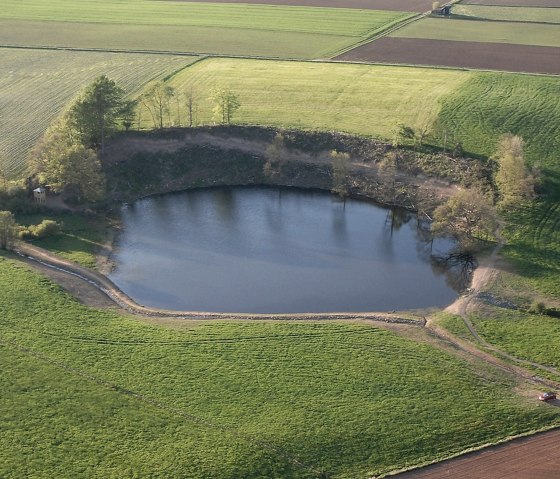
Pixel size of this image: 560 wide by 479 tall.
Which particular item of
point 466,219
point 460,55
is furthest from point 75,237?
point 460,55

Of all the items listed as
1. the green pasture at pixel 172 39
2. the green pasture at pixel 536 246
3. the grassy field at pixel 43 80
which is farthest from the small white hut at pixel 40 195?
the green pasture at pixel 172 39

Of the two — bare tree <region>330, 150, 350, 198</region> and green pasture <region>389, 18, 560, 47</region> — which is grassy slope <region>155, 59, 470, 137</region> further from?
green pasture <region>389, 18, 560, 47</region>

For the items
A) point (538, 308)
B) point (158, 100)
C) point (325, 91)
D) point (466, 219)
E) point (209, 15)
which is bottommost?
point (538, 308)

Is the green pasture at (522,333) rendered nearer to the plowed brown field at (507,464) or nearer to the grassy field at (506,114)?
the plowed brown field at (507,464)

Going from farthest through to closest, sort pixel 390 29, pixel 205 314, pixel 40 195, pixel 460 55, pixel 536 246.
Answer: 1. pixel 390 29
2. pixel 460 55
3. pixel 40 195
4. pixel 536 246
5. pixel 205 314

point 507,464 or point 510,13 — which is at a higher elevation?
point 510,13

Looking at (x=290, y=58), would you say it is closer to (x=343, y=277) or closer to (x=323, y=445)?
(x=343, y=277)

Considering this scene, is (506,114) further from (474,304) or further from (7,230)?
(7,230)
